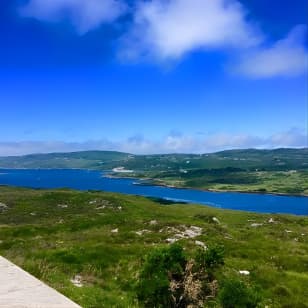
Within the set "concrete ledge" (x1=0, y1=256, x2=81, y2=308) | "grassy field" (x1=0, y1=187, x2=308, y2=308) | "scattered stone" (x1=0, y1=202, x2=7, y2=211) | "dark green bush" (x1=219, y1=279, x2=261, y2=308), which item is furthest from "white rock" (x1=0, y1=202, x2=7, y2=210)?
"concrete ledge" (x1=0, y1=256, x2=81, y2=308)

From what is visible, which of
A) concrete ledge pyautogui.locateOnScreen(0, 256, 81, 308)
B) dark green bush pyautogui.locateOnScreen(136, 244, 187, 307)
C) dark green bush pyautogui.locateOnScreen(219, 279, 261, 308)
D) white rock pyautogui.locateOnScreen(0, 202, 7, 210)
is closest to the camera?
concrete ledge pyautogui.locateOnScreen(0, 256, 81, 308)

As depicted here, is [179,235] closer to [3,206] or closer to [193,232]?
[193,232]

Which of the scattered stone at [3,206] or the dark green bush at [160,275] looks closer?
the dark green bush at [160,275]

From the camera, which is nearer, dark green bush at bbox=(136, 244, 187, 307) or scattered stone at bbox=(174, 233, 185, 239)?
dark green bush at bbox=(136, 244, 187, 307)

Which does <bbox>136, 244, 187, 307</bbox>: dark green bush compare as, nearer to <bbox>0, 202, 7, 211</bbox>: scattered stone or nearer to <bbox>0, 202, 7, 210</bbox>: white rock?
<bbox>0, 202, 7, 211</bbox>: scattered stone

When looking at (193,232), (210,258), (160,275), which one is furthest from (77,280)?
(193,232)

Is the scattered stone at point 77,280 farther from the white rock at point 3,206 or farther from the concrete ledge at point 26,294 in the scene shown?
the white rock at point 3,206

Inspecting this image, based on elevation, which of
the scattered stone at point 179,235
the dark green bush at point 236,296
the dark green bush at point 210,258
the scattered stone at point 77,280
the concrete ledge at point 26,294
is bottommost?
the scattered stone at point 179,235

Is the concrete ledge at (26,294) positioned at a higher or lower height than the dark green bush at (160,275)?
higher

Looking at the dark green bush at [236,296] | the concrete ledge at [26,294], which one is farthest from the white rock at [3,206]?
the concrete ledge at [26,294]

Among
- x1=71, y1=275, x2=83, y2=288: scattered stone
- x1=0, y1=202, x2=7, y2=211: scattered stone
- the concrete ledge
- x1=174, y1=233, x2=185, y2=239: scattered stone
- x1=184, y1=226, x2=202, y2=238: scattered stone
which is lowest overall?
x1=0, y1=202, x2=7, y2=211: scattered stone

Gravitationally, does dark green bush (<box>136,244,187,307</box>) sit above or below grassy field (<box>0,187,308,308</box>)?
above
